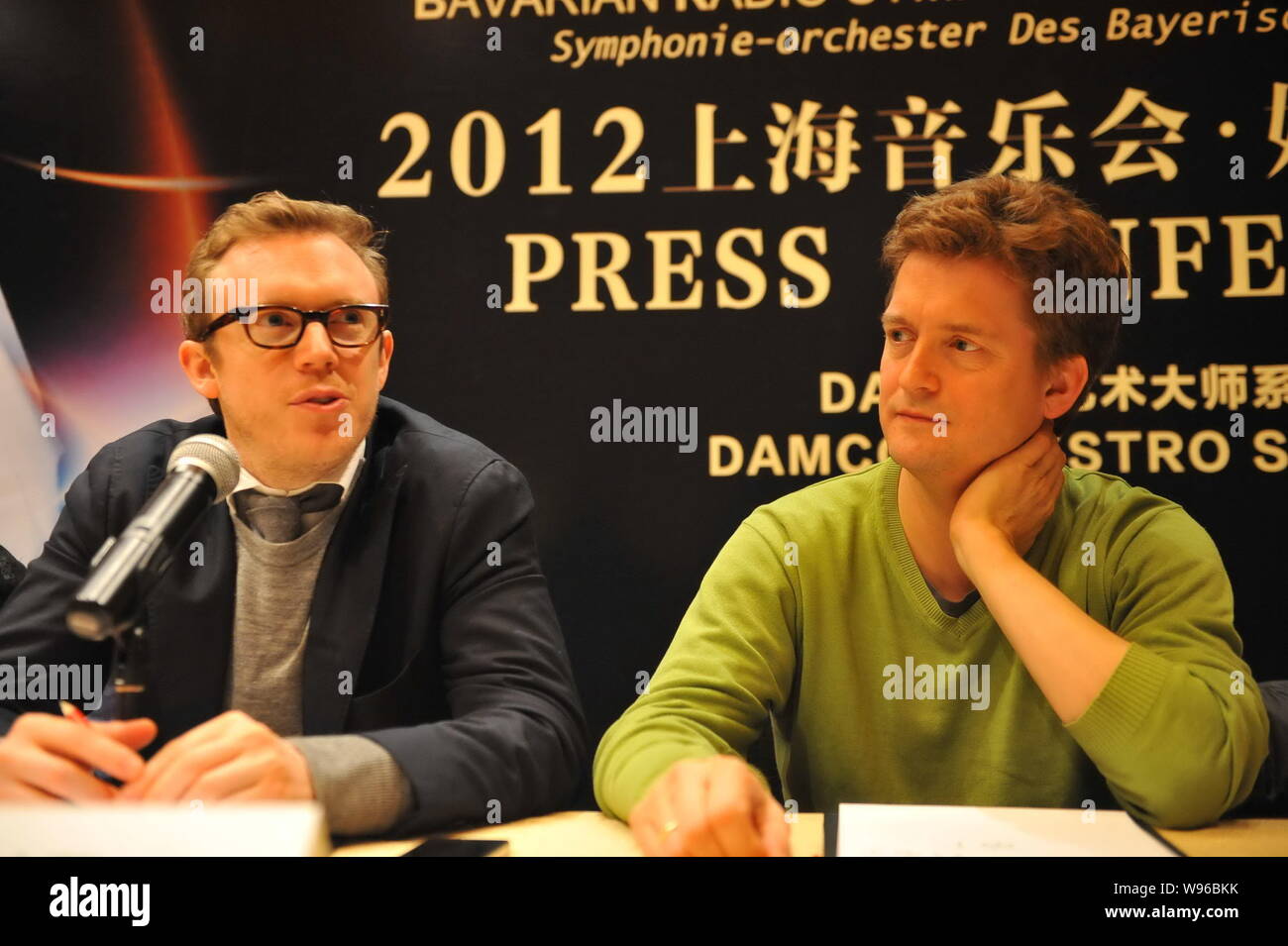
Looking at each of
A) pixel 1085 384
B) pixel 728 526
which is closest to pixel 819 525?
pixel 728 526

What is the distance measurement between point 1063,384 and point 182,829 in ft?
5.24

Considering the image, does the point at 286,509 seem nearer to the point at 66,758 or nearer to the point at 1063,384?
the point at 66,758

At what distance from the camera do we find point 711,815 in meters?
1.48

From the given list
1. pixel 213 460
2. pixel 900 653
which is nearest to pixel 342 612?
pixel 213 460

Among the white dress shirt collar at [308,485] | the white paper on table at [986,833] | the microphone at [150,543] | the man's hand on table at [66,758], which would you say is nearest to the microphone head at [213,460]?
the microphone at [150,543]

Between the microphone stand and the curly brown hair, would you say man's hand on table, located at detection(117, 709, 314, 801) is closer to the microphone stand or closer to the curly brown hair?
the microphone stand

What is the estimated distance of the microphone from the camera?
1405 millimetres

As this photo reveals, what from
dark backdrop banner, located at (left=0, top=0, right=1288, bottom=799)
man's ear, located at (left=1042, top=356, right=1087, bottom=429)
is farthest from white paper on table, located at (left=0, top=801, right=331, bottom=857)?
man's ear, located at (left=1042, top=356, right=1087, bottom=429)

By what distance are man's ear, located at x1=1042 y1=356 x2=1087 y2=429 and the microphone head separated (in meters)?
1.37

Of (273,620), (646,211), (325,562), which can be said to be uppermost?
(646,211)

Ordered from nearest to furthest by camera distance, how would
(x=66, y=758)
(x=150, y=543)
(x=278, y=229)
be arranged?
(x=150, y=543) → (x=66, y=758) → (x=278, y=229)

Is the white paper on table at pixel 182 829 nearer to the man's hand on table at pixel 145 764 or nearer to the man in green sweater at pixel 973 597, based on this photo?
the man's hand on table at pixel 145 764
